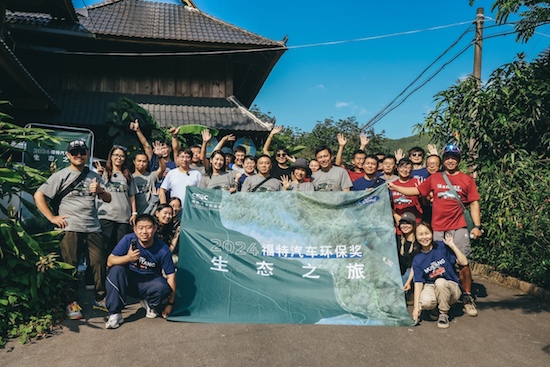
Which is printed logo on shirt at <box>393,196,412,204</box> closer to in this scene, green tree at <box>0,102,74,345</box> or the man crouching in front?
the man crouching in front

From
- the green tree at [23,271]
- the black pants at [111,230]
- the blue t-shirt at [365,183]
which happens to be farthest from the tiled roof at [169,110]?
the green tree at [23,271]

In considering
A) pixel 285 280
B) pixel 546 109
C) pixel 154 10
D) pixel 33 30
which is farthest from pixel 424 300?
pixel 154 10

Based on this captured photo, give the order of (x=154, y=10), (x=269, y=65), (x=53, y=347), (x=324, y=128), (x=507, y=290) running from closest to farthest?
(x=53, y=347) < (x=507, y=290) < (x=269, y=65) < (x=154, y=10) < (x=324, y=128)

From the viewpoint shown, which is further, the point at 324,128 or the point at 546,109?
the point at 324,128

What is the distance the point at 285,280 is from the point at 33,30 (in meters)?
9.71

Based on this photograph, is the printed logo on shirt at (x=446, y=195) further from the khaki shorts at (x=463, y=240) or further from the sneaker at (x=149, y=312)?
the sneaker at (x=149, y=312)

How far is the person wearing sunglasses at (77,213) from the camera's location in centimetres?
438

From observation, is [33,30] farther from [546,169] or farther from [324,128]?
[324,128]

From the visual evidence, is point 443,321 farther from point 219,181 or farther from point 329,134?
point 329,134

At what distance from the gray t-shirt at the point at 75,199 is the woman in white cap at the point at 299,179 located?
2340 mm

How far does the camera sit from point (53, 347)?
3.66 m

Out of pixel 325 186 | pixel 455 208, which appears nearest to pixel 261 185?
pixel 325 186

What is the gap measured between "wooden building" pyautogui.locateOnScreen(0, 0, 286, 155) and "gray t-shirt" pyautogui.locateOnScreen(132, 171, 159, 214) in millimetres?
5402

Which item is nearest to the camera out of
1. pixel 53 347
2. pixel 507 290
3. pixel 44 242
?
pixel 53 347
